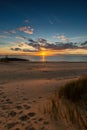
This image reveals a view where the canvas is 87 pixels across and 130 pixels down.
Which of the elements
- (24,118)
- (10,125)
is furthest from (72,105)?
(10,125)

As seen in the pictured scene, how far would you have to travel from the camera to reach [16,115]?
3.87m

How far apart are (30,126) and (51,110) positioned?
30.7 inches

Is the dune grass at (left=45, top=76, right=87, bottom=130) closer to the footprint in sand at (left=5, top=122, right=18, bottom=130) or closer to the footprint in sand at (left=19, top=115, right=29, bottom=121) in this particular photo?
the footprint in sand at (left=19, top=115, right=29, bottom=121)

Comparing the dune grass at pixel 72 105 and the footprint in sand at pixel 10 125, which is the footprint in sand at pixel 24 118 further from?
the dune grass at pixel 72 105

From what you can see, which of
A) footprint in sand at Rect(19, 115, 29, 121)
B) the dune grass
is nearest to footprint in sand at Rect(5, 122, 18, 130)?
footprint in sand at Rect(19, 115, 29, 121)

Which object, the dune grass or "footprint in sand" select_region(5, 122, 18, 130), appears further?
the dune grass

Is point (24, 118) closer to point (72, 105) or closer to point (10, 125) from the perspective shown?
point (10, 125)

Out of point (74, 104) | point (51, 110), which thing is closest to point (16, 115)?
point (51, 110)

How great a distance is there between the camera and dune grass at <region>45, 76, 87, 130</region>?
344 cm

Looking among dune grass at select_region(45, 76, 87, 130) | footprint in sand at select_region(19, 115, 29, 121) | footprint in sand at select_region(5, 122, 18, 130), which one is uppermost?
dune grass at select_region(45, 76, 87, 130)

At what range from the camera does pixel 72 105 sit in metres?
4.05

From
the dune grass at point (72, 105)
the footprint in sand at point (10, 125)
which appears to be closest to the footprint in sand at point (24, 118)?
the footprint in sand at point (10, 125)

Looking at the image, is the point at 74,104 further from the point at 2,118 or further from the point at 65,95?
the point at 2,118

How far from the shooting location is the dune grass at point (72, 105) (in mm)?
3435
